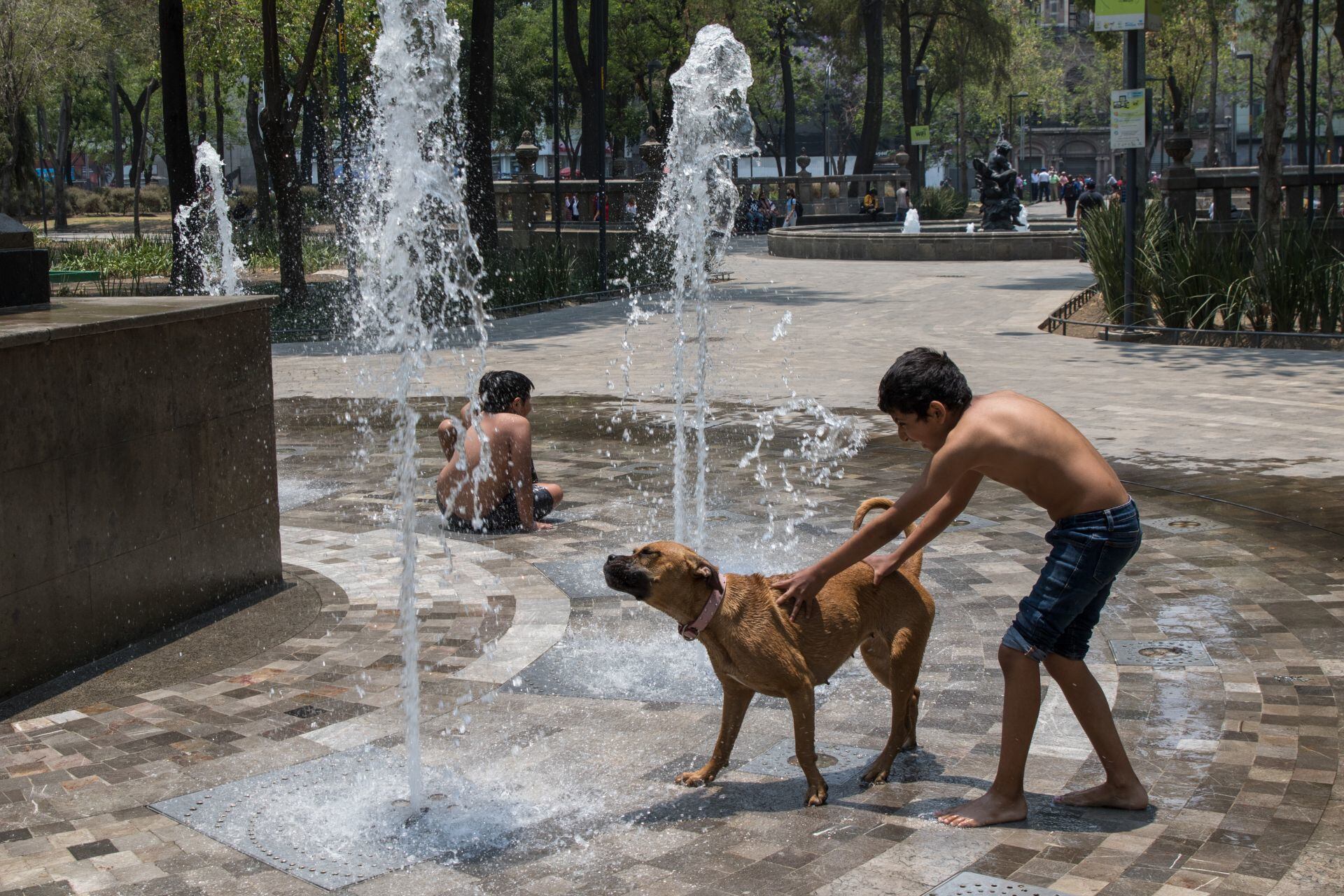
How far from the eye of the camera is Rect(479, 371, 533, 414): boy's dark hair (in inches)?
324

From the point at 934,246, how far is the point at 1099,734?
97.0ft

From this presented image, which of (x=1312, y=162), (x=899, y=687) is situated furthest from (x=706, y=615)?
(x=1312, y=162)

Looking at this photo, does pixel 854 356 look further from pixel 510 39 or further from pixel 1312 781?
pixel 510 39

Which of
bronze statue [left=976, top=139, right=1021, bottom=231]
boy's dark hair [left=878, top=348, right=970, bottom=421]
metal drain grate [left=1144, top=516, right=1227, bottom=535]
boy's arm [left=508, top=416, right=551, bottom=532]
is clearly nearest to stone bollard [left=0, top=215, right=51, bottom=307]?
boy's arm [left=508, top=416, right=551, bottom=532]

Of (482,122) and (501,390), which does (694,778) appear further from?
(482,122)

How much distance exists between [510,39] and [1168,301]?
52.9 m

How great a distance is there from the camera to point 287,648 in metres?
6.30

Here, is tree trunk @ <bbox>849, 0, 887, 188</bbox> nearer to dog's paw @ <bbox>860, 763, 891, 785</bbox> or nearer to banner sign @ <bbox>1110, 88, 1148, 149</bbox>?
banner sign @ <bbox>1110, 88, 1148, 149</bbox>

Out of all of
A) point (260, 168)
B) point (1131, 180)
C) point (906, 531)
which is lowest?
point (906, 531)

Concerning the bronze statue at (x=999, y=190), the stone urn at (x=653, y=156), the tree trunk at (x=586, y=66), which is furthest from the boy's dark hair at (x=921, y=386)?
the bronze statue at (x=999, y=190)

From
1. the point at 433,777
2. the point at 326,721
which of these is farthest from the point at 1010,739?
the point at 326,721

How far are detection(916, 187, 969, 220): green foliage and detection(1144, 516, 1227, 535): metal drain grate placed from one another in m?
39.8

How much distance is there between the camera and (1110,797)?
4.38 metres

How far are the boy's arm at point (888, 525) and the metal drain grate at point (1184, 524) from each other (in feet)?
14.6
